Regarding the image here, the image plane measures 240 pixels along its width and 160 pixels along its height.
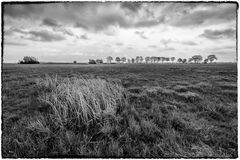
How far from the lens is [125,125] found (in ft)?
10.1

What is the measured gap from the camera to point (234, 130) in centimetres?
299

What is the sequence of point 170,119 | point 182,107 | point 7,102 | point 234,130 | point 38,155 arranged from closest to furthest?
point 38,155 → point 234,130 → point 170,119 → point 182,107 → point 7,102

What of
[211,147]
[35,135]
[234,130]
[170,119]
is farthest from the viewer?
[170,119]

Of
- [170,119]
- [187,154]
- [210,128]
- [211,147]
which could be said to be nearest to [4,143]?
[187,154]

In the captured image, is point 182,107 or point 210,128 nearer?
point 210,128

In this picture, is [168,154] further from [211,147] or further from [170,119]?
[170,119]

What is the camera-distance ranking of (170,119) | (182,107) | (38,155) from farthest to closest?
(182,107)
(170,119)
(38,155)

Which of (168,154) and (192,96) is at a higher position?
(192,96)

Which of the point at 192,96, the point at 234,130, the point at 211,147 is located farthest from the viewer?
the point at 192,96

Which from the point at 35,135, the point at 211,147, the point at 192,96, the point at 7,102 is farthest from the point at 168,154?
the point at 7,102

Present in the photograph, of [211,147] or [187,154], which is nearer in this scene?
[187,154]

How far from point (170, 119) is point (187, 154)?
4.01 ft

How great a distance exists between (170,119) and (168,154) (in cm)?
128

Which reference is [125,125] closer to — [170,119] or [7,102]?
[170,119]
